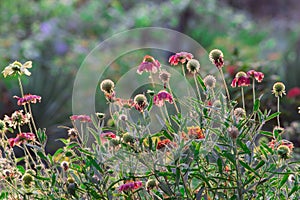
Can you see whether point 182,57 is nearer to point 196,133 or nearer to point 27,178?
point 196,133

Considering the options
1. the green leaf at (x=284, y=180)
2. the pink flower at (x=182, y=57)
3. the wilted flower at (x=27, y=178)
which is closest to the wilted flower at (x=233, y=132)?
the green leaf at (x=284, y=180)

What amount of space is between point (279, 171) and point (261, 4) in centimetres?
1106

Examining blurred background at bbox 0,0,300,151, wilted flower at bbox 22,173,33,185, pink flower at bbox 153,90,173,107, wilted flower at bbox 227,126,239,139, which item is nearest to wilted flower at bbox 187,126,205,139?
pink flower at bbox 153,90,173,107

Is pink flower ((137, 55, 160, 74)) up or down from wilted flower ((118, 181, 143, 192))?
up

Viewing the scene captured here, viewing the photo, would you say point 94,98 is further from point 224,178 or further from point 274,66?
point 224,178

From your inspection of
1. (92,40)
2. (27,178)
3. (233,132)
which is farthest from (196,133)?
(92,40)

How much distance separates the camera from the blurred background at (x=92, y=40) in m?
4.95

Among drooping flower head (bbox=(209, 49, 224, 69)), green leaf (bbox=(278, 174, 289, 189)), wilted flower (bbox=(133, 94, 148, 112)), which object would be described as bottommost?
green leaf (bbox=(278, 174, 289, 189))

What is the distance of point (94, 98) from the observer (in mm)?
5332

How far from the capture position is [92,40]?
7.68m

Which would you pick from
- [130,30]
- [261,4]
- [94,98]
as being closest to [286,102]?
[94,98]

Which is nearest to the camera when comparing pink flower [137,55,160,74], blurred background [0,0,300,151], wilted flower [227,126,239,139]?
wilted flower [227,126,239,139]

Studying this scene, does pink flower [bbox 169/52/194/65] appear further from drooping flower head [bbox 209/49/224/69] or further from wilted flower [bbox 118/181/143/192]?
wilted flower [bbox 118/181/143/192]

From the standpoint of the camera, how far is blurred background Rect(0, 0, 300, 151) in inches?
195
